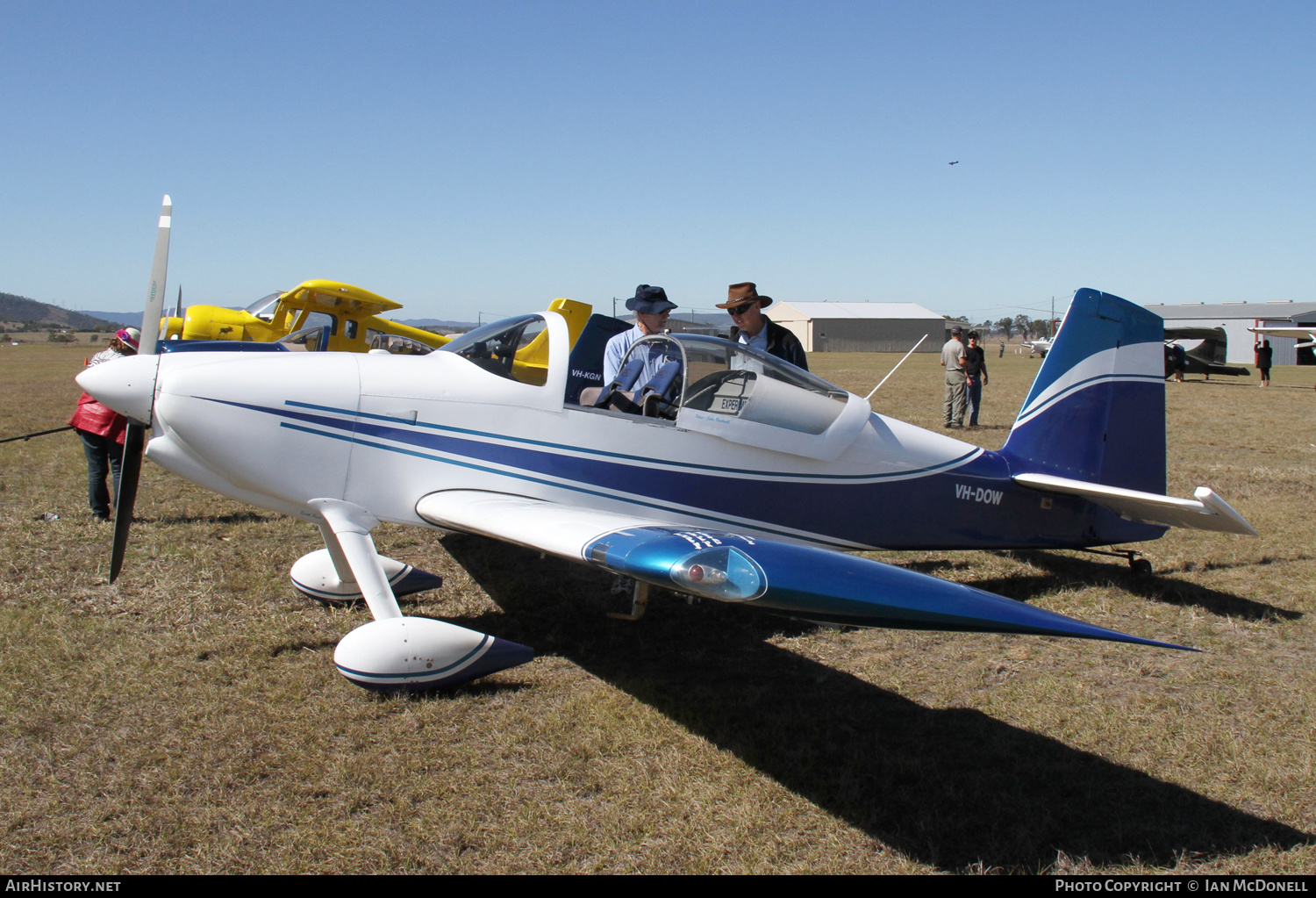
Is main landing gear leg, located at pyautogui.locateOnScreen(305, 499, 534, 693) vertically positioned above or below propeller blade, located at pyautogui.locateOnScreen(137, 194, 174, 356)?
below

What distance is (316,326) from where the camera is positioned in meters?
13.7

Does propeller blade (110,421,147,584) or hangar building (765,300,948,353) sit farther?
hangar building (765,300,948,353)

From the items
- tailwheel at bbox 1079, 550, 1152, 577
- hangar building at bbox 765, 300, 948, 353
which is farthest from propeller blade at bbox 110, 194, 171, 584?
hangar building at bbox 765, 300, 948, 353

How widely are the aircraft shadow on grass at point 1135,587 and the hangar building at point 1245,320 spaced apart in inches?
1568

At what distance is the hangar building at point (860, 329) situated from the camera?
268 feet

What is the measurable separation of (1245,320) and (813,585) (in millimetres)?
70212

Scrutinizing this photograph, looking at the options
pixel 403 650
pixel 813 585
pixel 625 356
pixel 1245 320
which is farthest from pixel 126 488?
pixel 1245 320

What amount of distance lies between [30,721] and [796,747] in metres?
3.34

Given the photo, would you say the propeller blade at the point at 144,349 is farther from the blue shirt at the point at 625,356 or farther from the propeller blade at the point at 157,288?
the blue shirt at the point at 625,356

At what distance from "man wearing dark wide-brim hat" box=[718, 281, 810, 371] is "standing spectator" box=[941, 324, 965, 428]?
8389 millimetres

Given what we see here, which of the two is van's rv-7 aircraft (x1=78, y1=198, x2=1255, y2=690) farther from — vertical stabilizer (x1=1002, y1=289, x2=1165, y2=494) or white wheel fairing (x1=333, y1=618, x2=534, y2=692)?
vertical stabilizer (x1=1002, y1=289, x2=1165, y2=494)

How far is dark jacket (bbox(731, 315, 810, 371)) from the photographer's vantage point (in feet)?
20.6

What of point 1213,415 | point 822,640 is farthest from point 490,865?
point 1213,415

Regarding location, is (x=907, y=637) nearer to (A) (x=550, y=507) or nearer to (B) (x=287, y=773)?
(A) (x=550, y=507)
